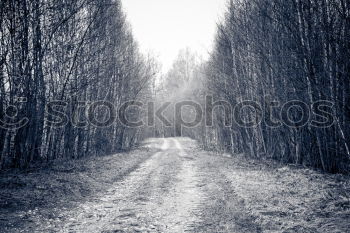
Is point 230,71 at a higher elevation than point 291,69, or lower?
higher

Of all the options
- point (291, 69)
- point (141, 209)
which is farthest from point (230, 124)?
point (141, 209)

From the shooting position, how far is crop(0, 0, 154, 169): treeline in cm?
1133

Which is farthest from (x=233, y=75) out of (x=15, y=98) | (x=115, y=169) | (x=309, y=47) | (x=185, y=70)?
(x=185, y=70)

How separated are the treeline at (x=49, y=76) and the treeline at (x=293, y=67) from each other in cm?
740

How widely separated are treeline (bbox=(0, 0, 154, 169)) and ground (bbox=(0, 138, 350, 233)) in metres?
2.33

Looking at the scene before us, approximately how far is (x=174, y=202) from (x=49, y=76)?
10.3 m

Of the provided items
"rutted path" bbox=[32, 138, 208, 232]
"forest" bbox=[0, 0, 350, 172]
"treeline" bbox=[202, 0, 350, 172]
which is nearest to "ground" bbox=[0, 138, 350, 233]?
"rutted path" bbox=[32, 138, 208, 232]

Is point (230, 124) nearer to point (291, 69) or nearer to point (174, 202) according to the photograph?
point (291, 69)

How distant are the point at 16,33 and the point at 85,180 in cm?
644

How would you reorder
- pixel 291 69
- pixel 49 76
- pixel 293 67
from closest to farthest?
pixel 293 67, pixel 291 69, pixel 49 76

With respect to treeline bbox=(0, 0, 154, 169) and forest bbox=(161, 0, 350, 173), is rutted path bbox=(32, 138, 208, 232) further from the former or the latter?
forest bbox=(161, 0, 350, 173)

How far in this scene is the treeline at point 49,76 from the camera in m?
11.3

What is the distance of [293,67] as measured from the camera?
39.1 ft

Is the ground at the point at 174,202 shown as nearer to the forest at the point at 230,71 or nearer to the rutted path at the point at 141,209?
the rutted path at the point at 141,209
